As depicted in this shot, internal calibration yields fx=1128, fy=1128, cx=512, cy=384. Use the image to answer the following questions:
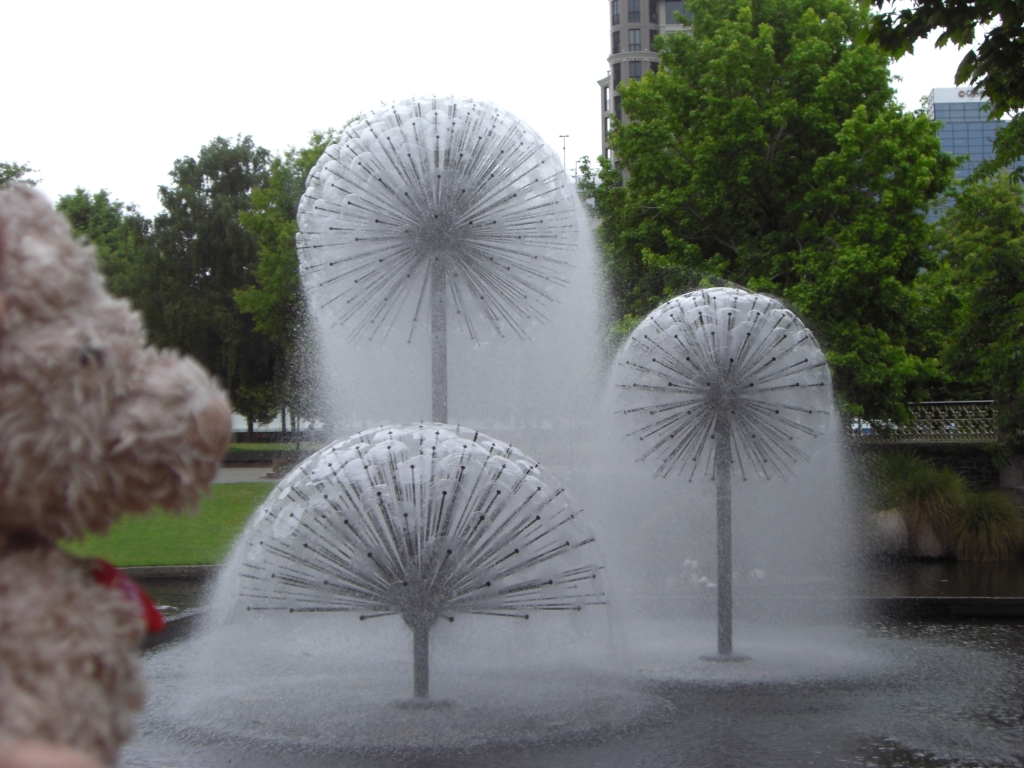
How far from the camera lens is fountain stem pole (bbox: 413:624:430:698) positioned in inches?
231

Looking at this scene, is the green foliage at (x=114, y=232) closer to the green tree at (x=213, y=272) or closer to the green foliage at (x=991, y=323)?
the green tree at (x=213, y=272)

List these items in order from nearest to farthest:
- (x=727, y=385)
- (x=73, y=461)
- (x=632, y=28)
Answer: (x=73, y=461)
(x=727, y=385)
(x=632, y=28)

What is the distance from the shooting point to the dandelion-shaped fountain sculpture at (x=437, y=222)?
716 centimetres

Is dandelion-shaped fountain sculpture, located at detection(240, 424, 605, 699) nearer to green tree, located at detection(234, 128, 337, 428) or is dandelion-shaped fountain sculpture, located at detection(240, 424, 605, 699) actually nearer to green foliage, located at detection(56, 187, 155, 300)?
green tree, located at detection(234, 128, 337, 428)

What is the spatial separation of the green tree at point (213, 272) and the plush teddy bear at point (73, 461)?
34044 millimetres

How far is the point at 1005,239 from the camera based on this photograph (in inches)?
866

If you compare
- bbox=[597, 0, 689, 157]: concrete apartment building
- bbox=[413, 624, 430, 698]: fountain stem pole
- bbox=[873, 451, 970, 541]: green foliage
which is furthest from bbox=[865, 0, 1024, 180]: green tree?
bbox=[597, 0, 689, 157]: concrete apartment building

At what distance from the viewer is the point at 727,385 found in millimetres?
8203

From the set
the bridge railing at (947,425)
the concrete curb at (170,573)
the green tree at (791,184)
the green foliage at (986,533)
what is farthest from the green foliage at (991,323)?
the concrete curb at (170,573)

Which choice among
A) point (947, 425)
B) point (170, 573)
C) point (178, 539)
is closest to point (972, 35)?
point (170, 573)

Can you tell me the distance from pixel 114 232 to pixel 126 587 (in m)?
45.9

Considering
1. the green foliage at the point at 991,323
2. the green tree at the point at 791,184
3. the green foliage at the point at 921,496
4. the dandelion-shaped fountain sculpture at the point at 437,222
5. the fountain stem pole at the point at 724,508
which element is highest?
the green tree at the point at 791,184

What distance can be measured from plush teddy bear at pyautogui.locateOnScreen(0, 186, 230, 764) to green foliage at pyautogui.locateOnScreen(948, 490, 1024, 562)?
56.7 feet

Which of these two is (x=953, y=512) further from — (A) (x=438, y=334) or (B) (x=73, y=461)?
(B) (x=73, y=461)
